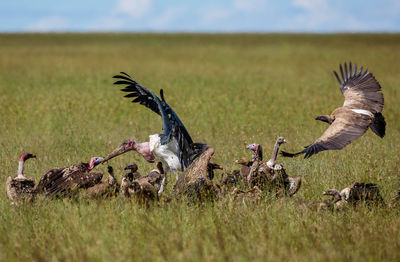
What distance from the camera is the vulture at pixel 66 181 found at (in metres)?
6.48

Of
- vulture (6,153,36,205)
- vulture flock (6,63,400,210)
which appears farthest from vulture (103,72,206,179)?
vulture (6,153,36,205)

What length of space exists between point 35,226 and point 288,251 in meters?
2.64

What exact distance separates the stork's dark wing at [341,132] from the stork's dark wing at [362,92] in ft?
1.39

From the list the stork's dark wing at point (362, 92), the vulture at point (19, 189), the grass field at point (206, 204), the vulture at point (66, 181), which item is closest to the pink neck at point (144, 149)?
the grass field at point (206, 204)

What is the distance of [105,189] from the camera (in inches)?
258

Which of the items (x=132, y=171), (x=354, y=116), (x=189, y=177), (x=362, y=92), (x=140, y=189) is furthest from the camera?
(x=362, y=92)

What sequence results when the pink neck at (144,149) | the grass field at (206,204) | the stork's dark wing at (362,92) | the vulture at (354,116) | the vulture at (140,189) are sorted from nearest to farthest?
the grass field at (206,204)
the vulture at (140,189)
the vulture at (354,116)
the pink neck at (144,149)
the stork's dark wing at (362,92)

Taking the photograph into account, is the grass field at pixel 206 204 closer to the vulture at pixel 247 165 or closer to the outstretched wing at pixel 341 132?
the outstretched wing at pixel 341 132

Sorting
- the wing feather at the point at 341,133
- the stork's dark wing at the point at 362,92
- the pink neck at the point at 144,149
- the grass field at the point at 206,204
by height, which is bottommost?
the grass field at the point at 206,204

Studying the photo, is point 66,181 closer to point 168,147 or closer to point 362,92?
point 168,147

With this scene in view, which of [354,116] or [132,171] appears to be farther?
[354,116]

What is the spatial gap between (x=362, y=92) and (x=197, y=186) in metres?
3.82

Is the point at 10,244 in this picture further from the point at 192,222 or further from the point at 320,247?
the point at 320,247

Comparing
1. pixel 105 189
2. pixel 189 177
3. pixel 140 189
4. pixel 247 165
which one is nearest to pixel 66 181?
pixel 105 189
